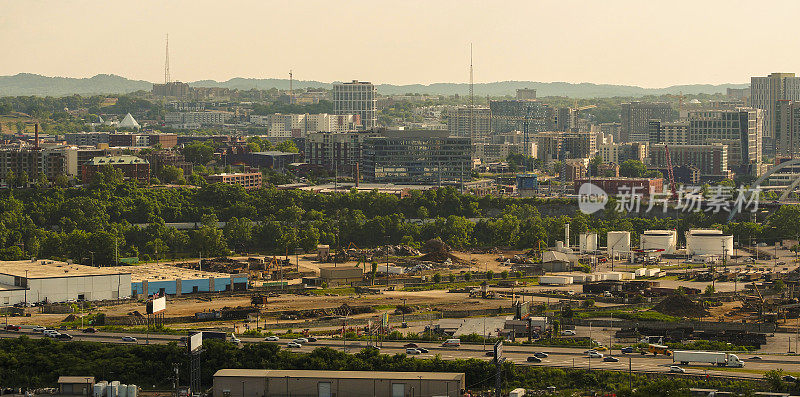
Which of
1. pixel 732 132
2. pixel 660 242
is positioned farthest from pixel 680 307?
pixel 732 132

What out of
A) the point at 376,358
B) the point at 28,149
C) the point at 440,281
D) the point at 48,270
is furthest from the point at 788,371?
the point at 28,149

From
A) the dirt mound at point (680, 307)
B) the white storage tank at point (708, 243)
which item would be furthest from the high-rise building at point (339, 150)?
the dirt mound at point (680, 307)

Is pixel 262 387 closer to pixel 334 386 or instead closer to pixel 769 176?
pixel 334 386

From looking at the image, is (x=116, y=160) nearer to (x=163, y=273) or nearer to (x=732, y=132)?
(x=163, y=273)

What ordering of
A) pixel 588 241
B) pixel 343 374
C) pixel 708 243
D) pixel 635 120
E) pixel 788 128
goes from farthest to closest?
pixel 635 120
pixel 788 128
pixel 588 241
pixel 708 243
pixel 343 374

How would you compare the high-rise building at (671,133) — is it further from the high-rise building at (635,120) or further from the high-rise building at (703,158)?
the high-rise building at (635,120)

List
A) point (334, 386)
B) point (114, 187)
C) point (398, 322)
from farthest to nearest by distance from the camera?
1. point (114, 187)
2. point (398, 322)
3. point (334, 386)
